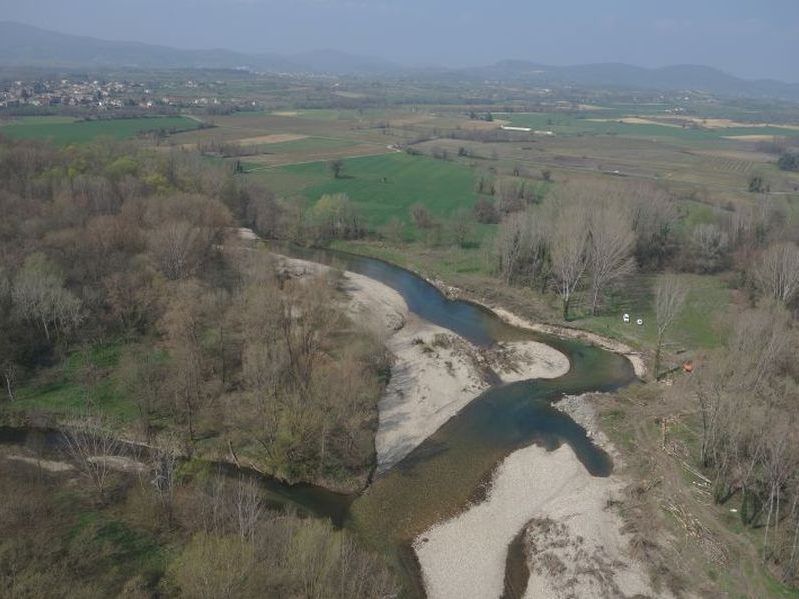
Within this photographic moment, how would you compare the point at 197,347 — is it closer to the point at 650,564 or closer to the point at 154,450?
the point at 154,450

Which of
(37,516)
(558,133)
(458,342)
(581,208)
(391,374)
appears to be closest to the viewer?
(37,516)

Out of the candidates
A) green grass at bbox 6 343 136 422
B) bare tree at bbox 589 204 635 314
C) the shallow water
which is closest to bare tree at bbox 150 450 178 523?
the shallow water

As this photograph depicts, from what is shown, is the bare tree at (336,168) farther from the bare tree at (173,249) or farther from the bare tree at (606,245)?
the bare tree at (606,245)

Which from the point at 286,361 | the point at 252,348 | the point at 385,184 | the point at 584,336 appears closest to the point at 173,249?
the point at 252,348

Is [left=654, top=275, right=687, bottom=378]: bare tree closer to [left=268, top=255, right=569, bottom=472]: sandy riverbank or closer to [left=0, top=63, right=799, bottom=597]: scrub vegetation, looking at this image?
[left=0, top=63, right=799, bottom=597]: scrub vegetation

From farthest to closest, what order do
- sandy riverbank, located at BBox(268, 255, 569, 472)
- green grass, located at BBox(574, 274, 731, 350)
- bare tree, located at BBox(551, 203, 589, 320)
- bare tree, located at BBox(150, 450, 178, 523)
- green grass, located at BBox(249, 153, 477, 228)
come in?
green grass, located at BBox(249, 153, 477, 228), bare tree, located at BBox(551, 203, 589, 320), green grass, located at BBox(574, 274, 731, 350), sandy riverbank, located at BBox(268, 255, 569, 472), bare tree, located at BBox(150, 450, 178, 523)

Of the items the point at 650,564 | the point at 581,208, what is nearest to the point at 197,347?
the point at 650,564

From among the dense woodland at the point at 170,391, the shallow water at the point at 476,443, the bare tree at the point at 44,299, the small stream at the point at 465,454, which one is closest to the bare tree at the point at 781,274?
the small stream at the point at 465,454
